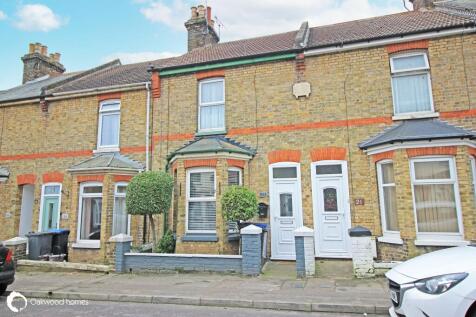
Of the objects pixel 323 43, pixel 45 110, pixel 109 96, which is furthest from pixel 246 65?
pixel 45 110

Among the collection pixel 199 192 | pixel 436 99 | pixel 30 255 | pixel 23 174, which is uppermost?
pixel 436 99

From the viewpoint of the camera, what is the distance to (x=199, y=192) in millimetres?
9805

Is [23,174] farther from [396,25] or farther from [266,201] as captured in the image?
[396,25]

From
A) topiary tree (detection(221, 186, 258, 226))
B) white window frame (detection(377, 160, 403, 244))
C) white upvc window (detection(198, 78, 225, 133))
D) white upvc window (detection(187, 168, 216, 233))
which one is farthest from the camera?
white upvc window (detection(198, 78, 225, 133))

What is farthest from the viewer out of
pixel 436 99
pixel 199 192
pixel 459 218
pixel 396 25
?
pixel 396 25

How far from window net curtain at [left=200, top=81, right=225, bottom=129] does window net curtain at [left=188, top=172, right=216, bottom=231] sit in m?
2.06

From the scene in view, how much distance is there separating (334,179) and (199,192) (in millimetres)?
3985

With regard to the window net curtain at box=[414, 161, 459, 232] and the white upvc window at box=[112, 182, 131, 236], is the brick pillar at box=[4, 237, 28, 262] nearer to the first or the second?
the white upvc window at box=[112, 182, 131, 236]

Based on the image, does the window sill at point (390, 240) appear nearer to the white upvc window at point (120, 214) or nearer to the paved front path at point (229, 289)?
the paved front path at point (229, 289)

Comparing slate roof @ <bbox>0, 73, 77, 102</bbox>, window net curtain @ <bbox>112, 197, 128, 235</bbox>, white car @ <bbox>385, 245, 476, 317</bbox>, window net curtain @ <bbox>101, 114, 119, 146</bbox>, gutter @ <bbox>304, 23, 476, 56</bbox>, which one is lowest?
white car @ <bbox>385, 245, 476, 317</bbox>

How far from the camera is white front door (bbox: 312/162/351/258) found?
9258mm

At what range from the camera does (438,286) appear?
3.57m

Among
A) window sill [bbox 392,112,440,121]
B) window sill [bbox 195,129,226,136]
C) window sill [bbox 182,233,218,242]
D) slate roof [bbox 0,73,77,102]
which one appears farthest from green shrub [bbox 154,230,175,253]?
slate roof [bbox 0,73,77,102]

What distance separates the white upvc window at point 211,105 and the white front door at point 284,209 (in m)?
2.57
